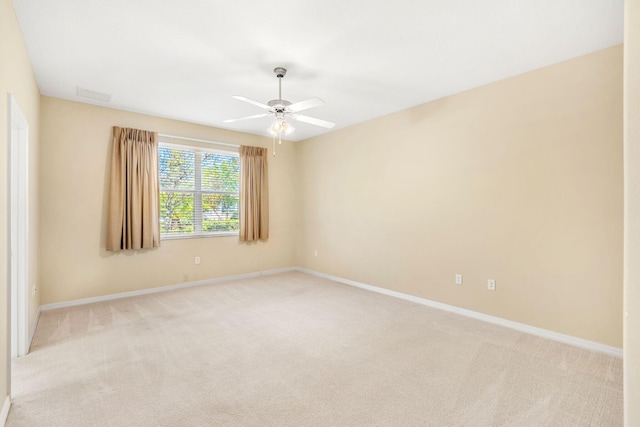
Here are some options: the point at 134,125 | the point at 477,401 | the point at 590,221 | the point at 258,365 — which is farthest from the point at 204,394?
the point at 134,125

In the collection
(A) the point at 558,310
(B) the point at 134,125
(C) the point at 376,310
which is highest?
(B) the point at 134,125

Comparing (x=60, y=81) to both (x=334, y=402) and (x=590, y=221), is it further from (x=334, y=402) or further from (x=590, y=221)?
(x=590, y=221)

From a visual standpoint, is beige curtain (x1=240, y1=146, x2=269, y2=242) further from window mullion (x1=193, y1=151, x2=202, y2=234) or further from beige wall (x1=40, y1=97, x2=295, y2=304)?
beige wall (x1=40, y1=97, x2=295, y2=304)

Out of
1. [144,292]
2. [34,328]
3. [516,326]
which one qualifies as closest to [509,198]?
[516,326]

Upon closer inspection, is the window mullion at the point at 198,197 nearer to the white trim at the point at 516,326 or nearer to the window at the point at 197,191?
the window at the point at 197,191

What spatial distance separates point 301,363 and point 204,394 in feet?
2.51

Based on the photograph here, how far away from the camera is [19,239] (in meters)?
2.76

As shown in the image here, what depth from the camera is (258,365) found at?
249 cm

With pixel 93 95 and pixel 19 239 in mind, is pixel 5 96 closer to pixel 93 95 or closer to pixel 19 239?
pixel 19 239

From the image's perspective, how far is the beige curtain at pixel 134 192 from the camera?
4.25m

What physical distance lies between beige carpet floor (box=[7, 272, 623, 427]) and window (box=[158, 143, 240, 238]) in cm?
163

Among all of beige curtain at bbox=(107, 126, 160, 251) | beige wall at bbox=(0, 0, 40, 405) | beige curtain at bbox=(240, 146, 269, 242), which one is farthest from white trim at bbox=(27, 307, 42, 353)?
beige curtain at bbox=(240, 146, 269, 242)

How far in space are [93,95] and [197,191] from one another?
74.2 inches

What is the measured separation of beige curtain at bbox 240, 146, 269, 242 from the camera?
5535 millimetres
